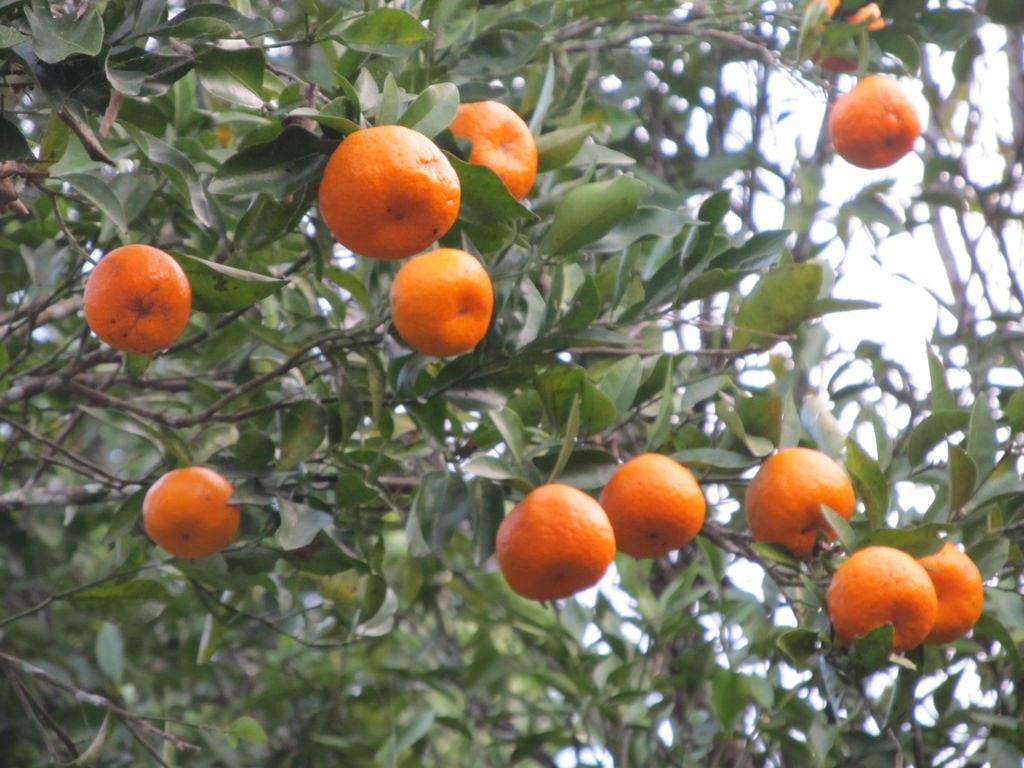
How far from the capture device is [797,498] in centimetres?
167

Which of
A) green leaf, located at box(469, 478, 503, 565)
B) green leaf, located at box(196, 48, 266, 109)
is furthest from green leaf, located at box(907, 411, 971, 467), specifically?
green leaf, located at box(196, 48, 266, 109)

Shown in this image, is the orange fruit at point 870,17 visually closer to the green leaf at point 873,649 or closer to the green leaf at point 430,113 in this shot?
the green leaf at point 430,113

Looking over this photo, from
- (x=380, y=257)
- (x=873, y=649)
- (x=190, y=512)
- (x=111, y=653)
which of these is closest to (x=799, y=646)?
(x=873, y=649)

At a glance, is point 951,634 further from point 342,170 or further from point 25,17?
point 25,17

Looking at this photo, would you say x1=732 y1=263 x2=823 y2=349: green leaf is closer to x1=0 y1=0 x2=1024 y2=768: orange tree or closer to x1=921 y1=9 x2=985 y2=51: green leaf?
x1=0 y1=0 x2=1024 y2=768: orange tree

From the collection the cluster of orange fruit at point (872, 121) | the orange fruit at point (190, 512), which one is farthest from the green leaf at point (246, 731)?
the cluster of orange fruit at point (872, 121)

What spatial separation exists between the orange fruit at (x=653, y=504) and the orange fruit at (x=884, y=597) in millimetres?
227

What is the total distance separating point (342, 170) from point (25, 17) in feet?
1.53

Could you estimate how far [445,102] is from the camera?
1521 millimetres

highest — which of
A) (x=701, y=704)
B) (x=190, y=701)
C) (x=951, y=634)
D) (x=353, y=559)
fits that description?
(x=951, y=634)

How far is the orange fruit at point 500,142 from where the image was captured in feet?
5.46

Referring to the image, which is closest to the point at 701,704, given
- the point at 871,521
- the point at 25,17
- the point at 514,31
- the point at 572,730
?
the point at 572,730

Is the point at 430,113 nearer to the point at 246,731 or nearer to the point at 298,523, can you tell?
the point at 298,523

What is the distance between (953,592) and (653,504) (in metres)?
0.45
